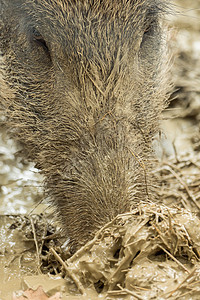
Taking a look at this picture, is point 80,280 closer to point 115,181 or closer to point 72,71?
point 115,181

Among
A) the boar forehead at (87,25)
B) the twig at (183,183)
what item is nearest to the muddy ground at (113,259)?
the boar forehead at (87,25)

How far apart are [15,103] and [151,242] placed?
5.95ft

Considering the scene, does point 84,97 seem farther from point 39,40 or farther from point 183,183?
point 183,183

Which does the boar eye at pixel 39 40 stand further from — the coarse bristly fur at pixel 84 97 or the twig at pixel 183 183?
the twig at pixel 183 183

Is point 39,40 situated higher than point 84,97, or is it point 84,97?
point 39,40

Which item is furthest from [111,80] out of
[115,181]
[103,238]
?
[103,238]

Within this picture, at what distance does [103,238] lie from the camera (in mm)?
2713

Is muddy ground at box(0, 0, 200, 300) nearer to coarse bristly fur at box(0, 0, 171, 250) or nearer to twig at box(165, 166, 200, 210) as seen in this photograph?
coarse bristly fur at box(0, 0, 171, 250)

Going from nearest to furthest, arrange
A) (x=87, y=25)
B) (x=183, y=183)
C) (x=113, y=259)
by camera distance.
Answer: (x=113, y=259) < (x=87, y=25) < (x=183, y=183)

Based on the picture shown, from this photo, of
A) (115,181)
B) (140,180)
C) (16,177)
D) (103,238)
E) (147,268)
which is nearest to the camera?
(147,268)

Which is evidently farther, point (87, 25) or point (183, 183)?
point (183, 183)

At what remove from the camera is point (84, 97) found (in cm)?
329

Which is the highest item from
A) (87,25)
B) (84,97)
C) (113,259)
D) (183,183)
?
(87,25)

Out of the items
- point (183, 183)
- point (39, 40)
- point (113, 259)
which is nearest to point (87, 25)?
point (39, 40)
